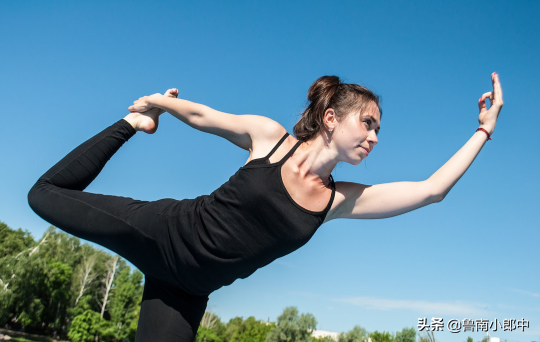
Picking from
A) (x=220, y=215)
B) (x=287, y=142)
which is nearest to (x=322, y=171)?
(x=287, y=142)

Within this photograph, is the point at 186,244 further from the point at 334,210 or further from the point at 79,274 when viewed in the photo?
the point at 79,274

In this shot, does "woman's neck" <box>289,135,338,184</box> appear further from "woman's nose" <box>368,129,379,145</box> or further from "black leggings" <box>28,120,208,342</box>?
"black leggings" <box>28,120,208,342</box>

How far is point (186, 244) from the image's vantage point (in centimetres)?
284

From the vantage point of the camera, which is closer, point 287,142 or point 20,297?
point 287,142

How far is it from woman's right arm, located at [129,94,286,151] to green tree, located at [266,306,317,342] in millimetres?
54302

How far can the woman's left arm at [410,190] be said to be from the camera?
3.27 meters

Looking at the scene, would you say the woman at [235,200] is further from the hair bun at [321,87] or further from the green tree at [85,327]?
the green tree at [85,327]

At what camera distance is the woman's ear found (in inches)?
124

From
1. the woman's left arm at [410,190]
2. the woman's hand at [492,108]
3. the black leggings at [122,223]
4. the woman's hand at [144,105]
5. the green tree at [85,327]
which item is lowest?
the green tree at [85,327]

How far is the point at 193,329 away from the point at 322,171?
1.60 metres

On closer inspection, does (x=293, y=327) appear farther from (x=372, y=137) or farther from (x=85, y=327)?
(x=372, y=137)

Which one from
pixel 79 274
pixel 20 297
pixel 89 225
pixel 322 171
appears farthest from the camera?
pixel 79 274

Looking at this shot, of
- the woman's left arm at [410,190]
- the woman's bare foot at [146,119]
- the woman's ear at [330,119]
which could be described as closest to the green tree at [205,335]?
the woman's bare foot at [146,119]

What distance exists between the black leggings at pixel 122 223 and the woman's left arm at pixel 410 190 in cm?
134
